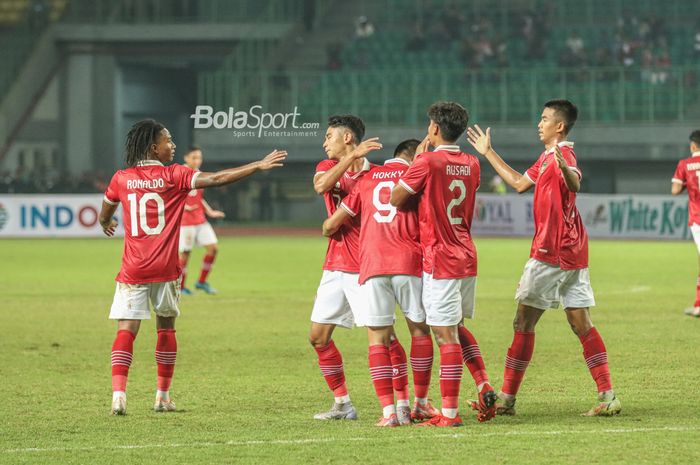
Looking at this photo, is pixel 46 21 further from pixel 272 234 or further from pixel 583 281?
pixel 583 281

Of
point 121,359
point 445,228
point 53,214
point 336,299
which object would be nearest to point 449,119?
point 445,228

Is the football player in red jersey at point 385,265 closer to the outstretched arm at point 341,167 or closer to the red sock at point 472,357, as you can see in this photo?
the outstretched arm at point 341,167

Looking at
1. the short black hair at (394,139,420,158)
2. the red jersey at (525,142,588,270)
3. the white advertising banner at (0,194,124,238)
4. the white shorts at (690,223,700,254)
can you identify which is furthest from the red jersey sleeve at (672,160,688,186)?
the white advertising banner at (0,194,124,238)

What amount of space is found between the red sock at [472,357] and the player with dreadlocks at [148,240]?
216cm

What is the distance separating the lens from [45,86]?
151 ft

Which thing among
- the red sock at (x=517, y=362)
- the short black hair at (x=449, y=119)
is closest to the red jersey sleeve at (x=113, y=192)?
the short black hair at (x=449, y=119)

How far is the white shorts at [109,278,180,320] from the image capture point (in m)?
8.89

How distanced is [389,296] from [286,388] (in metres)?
2.28

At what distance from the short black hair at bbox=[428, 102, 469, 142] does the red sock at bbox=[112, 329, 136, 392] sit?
2818mm

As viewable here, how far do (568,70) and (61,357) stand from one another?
97.3 ft

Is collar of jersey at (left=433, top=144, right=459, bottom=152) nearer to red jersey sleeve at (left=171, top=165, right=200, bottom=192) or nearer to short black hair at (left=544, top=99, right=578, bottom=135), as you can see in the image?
short black hair at (left=544, top=99, right=578, bottom=135)

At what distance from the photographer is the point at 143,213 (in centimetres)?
889

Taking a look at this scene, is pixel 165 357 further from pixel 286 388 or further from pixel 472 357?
pixel 472 357

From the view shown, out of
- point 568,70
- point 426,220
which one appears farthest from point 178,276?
point 568,70
